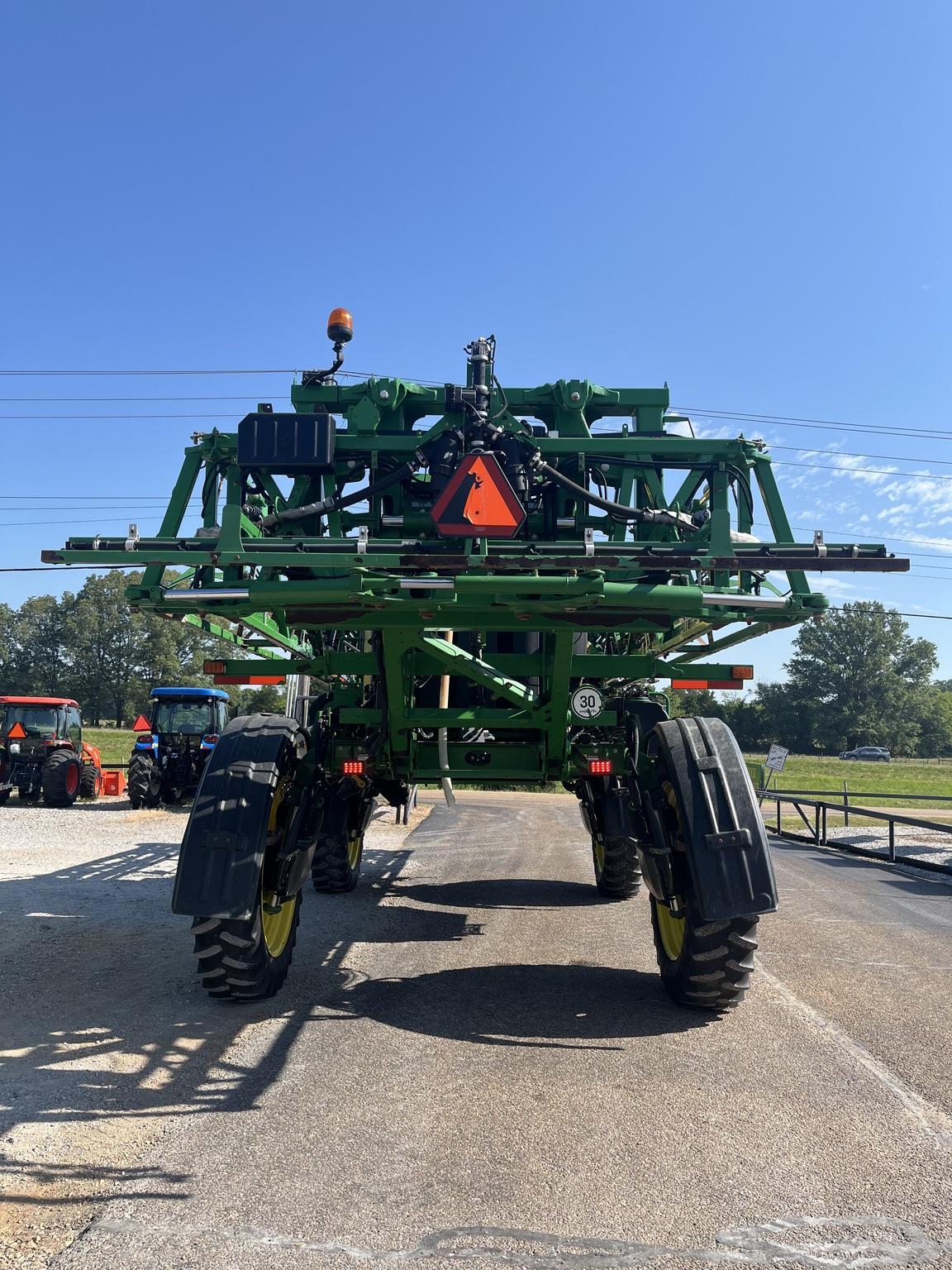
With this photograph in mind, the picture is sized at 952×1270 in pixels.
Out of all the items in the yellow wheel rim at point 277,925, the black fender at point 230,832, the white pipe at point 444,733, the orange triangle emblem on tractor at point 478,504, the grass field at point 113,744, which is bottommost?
the grass field at point 113,744

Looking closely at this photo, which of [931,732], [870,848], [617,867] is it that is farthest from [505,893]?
[931,732]

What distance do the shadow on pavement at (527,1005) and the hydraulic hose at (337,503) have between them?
2.87 meters

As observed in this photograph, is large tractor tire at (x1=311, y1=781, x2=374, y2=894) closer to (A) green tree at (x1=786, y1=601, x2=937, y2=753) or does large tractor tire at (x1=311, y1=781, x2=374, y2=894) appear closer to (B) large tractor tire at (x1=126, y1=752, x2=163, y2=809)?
(B) large tractor tire at (x1=126, y1=752, x2=163, y2=809)

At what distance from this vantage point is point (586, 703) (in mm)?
6320

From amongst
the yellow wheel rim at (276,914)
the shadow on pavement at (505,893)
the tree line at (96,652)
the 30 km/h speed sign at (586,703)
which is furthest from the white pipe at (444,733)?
the tree line at (96,652)

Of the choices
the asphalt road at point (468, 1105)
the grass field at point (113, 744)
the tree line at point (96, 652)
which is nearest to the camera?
the asphalt road at point (468, 1105)

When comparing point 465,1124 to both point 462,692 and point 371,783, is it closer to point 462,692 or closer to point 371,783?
point 462,692

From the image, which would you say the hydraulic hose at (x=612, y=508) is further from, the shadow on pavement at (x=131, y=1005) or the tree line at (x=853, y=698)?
the tree line at (x=853, y=698)

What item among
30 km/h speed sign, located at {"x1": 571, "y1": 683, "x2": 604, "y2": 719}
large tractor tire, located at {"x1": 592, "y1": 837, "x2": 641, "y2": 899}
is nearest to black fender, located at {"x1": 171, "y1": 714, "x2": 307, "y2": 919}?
30 km/h speed sign, located at {"x1": 571, "y1": 683, "x2": 604, "y2": 719}

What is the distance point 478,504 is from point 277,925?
118 inches

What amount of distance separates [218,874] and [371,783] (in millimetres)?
3026

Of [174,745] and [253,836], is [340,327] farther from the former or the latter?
[174,745]

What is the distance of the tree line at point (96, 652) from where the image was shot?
82.7 meters

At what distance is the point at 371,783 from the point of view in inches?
314
